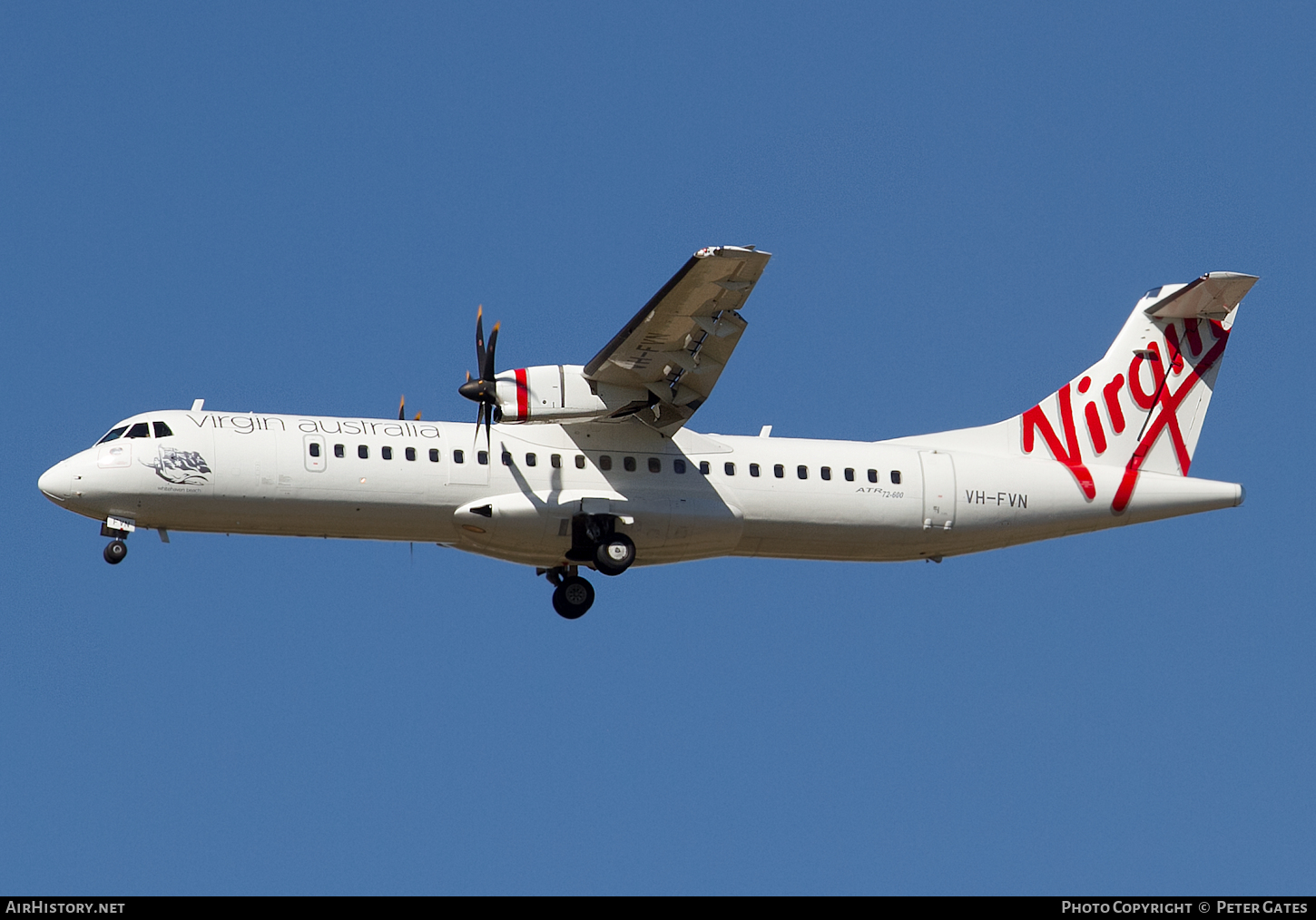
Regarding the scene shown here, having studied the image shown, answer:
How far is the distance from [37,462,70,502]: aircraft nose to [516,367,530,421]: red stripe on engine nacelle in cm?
619

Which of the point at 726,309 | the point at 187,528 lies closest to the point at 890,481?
the point at 726,309

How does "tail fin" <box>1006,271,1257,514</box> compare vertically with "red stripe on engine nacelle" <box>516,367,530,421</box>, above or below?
above

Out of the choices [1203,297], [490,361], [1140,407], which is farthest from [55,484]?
[1203,297]

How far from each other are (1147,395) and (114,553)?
1623cm

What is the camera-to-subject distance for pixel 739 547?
2731 cm

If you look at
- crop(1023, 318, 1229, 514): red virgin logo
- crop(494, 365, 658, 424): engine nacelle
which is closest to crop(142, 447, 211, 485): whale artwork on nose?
crop(494, 365, 658, 424): engine nacelle

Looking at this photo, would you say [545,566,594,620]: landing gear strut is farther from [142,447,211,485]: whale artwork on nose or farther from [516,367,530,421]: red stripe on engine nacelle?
[142,447,211,485]: whale artwork on nose

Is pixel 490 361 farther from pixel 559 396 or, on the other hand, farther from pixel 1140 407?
pixel 1140 407

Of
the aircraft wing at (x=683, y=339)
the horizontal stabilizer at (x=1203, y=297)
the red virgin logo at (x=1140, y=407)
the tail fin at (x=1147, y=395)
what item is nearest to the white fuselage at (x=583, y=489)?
the red virgin logo at (x=1140, y=407)

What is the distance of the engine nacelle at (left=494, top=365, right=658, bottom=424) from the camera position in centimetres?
2523

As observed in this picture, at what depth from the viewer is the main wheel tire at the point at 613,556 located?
2608 centimetres

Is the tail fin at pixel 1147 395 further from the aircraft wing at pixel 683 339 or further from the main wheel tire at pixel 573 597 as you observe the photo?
the main wheel tire at pixel 573 597

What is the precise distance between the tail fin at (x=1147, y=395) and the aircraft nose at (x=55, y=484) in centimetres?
1433

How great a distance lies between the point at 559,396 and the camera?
83.7 ft
